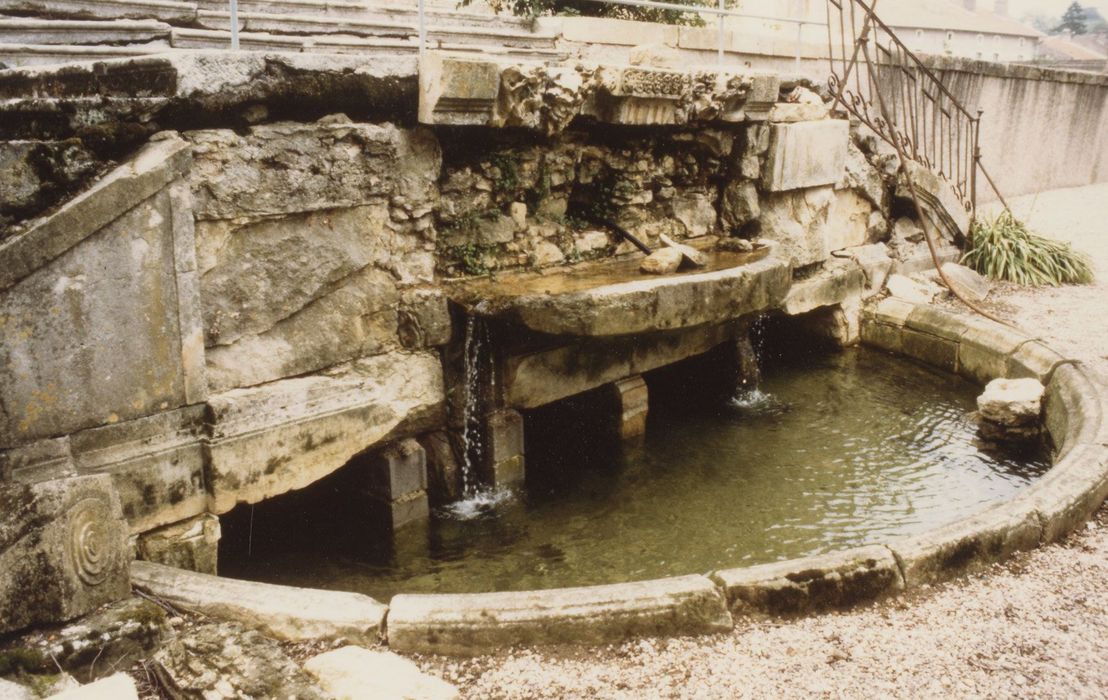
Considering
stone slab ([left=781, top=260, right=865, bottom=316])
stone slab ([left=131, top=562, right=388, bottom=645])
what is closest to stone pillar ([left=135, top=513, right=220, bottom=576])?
stone slab ([left=131, top=562, right=388, bottom=645])

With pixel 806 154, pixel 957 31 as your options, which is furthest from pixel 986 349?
pixel 957 31

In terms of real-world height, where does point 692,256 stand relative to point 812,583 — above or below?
above

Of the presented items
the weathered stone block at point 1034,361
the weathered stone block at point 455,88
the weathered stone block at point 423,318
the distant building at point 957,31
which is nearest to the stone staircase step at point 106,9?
the weathered stone block at point 455,88

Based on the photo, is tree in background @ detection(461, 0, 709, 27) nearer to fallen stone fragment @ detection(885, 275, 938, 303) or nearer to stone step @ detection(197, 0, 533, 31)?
stone step @ detection(197, 0, 533, 31)

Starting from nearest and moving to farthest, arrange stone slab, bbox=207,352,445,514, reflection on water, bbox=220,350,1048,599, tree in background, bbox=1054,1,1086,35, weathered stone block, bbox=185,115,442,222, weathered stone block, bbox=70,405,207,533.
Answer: weathered stone block, bbox=70,405,207,533 → weathered stone block, bbox=185,115,442,222 → stone slab, bbox=207,352,445,514 → reflection on water, bbox=220,350,1048,599 → tree in background, bbox=1054,1,1086,35

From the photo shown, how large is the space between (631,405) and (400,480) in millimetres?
1745

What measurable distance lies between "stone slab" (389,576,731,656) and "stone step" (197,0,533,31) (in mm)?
4068

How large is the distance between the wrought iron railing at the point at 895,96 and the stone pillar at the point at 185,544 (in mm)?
6004

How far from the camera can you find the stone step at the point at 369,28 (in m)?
5.18

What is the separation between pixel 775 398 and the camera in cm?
639

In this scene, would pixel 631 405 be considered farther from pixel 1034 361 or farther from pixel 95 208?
pixel 95 208

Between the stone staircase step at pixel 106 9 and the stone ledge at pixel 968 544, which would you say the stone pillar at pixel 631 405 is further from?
the stone staircase step at pixel 106 9

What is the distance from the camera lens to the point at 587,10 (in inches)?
337

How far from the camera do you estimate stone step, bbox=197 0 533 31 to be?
17.8 ft
